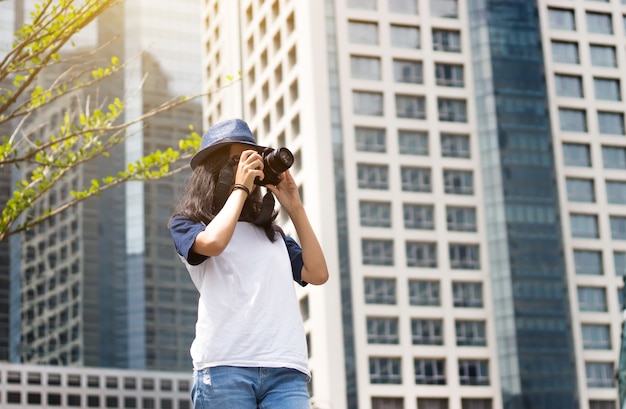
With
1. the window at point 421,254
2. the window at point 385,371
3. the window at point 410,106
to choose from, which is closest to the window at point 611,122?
the window at point 410,106

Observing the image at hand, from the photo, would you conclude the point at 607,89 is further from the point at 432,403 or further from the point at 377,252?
the point at 432,403

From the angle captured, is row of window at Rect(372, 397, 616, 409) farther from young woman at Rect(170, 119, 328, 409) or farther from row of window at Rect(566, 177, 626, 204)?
young woman at Rect(170, 119, 328, 409)

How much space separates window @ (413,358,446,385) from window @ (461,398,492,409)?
1620 mm

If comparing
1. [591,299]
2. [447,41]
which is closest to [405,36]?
[447,41]

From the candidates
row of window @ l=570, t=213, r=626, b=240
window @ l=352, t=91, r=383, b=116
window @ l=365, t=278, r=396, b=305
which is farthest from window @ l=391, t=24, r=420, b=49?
window @ l=365, t=278, r=396, b=305

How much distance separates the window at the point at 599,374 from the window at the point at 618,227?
7357mm

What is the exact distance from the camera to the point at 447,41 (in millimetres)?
65188

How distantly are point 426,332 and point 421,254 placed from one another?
4201mm

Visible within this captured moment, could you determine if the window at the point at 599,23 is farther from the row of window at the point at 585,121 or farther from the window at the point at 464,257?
the window at the point at 464,257

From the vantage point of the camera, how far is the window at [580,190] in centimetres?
6438

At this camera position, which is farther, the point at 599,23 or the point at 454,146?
the point at 599,23

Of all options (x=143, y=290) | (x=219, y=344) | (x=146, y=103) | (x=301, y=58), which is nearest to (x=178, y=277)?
(x=143, y=290)

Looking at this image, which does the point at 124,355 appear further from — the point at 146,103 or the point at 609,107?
the point at 609,107

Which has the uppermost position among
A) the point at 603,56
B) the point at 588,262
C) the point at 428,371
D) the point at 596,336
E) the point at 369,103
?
the point at 603,56
